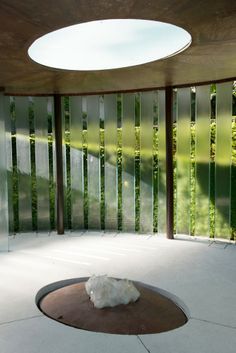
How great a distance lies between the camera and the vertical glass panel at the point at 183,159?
7.00 metres

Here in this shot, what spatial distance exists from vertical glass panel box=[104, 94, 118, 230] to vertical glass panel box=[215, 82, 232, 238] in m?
2.12

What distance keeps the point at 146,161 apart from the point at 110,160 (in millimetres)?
796

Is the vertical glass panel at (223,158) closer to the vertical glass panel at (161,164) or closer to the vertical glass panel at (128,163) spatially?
the vertical glass panel at (161,164)

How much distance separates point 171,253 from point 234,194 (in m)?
3.05

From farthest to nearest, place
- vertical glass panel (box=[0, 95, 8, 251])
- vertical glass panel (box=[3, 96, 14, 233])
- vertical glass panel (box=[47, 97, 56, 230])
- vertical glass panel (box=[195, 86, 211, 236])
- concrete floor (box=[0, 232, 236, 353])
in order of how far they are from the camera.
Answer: vertical glass panel (box=[47, 97, 56, 230])
vertical glass panel (box=[3, 96, 14, 233])
vertical glass panel (box=[195, 86, 211, 236])
vertical glass panel (box=[0, 95, 8, 251])
concrete floor (box=[0, 232, 236, 353])

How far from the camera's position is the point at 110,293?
3.89 m

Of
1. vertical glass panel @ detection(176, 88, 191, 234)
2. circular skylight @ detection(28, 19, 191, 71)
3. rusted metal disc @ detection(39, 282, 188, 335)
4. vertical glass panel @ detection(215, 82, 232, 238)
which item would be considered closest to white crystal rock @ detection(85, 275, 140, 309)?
rusted metal disc @ detection(39, 282, 188, 335)

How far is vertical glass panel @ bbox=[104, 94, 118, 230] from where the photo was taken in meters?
7.53

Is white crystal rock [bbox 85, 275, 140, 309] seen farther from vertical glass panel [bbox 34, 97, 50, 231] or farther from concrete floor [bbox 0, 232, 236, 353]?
vertical glass panel [bbox 34, 97, 50, 231]

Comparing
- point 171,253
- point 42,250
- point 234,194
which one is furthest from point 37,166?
point 234,194

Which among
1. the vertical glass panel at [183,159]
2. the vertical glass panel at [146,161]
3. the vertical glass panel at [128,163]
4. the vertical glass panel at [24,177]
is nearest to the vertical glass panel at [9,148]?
the vertical glass panel at [24,177]

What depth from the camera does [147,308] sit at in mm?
3852

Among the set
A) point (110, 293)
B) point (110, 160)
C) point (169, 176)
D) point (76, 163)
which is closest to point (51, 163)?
point (76, 163)

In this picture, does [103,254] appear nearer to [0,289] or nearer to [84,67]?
[0,289]
